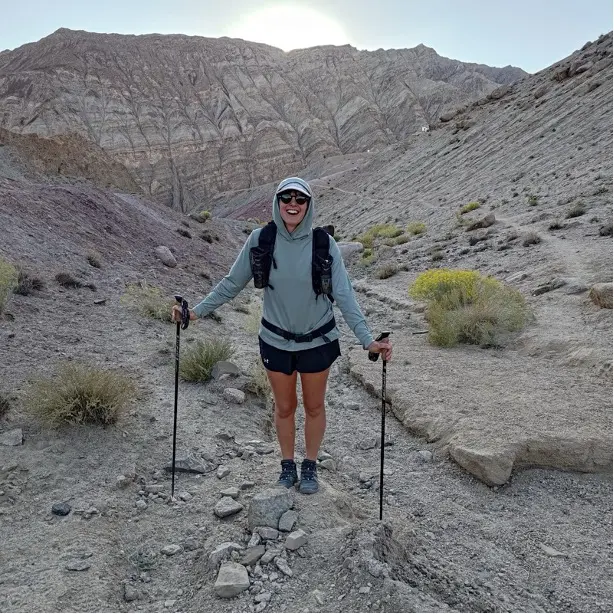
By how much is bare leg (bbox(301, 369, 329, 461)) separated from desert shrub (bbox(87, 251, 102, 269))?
33.8 feet

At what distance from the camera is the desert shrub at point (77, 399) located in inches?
194

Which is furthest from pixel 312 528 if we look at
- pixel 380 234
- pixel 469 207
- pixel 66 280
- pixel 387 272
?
pixel 380 234

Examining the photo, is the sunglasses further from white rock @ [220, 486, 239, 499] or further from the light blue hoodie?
white rock @ [220, 486, 239, 499]

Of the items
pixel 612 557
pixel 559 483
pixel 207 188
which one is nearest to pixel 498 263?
pixel 559 483

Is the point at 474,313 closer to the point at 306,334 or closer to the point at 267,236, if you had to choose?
the point at 306,334

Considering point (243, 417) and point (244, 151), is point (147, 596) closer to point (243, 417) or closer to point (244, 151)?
point (243, 417)

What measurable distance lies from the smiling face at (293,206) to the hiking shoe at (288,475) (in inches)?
76.4

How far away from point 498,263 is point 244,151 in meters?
73.7

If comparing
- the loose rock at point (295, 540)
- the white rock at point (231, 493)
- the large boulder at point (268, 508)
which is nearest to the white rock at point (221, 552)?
the large boulder at point (268, 508)

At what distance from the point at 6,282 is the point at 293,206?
6.50m

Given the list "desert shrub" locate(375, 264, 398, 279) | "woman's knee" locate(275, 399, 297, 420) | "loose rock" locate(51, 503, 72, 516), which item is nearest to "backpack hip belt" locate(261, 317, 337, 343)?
"woman's knee" locate(275, 399, 297, 420)

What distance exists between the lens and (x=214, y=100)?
89062mm

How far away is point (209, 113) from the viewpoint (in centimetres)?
8669

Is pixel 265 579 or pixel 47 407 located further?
pixel 47 407
